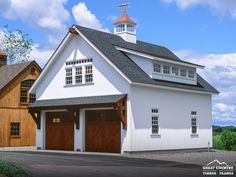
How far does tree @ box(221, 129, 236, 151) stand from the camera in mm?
43781

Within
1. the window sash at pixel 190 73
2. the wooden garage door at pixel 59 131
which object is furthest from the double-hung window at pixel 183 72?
the wooden garage door at pixel 59 131

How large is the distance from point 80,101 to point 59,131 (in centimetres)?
406

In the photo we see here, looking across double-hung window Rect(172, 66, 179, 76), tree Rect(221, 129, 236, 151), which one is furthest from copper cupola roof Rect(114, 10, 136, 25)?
tree Rect(221, 129, 236, 151)

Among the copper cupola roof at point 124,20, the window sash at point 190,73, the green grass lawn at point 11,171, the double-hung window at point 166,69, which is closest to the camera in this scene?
the green grass lawn at point 11,171

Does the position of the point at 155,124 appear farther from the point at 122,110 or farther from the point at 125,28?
the point at 125,28

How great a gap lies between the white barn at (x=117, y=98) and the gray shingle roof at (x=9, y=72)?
7.42 m

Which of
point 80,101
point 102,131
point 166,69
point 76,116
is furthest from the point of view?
point 166,69

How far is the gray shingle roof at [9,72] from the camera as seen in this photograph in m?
44.3

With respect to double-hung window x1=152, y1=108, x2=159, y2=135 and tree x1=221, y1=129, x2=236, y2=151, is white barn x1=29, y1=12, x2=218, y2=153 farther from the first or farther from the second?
tree x1=221, y1=129, x2=236, y2=151

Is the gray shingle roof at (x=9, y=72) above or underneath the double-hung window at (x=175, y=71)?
above

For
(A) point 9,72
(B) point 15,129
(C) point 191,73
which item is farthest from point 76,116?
(A) point 9,72

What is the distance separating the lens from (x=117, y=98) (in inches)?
1195

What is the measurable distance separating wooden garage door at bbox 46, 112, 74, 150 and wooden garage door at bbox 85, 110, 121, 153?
72.7 inches

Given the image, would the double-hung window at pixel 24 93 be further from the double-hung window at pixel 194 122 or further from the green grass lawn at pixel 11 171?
the green grass lawn at pixel 11 171
